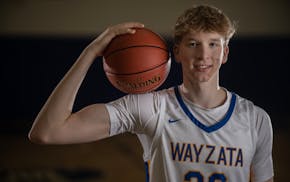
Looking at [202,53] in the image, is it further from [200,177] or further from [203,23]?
[200,177]

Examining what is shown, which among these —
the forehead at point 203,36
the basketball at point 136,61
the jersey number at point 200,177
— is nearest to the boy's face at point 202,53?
the forehead at point 203,36

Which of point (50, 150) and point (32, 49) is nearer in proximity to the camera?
point (50, 150)

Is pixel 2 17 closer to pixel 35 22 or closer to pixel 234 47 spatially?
pixel 35 22

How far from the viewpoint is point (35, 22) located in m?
7.34

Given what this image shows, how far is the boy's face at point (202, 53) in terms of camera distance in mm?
1854

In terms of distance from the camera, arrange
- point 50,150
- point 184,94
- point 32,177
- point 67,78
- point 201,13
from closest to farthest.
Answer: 1. point 67,78
2. point 201,13
3. point 184,94
4. point 32,177
5. point 50,150

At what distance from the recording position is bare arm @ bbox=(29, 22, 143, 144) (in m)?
1.76

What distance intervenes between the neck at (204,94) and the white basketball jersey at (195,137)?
0.03 m

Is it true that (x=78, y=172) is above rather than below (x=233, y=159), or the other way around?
below

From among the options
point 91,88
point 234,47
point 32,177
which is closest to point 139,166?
point 32,177

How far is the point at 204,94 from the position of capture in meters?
1.99

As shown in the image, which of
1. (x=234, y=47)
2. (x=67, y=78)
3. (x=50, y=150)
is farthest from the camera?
(x=234, y=47)

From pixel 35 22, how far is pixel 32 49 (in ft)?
1.69

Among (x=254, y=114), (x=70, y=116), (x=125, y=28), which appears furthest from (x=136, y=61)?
(x=254, y=114)
